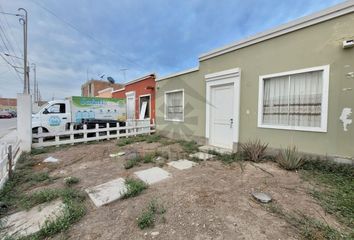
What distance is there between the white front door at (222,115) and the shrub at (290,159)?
1789 mm

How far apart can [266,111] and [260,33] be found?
2.44 meters

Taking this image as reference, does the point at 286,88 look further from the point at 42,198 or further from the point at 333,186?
the point at 42,198

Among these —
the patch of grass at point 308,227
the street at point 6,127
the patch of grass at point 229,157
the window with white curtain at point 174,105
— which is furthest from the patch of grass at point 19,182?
the street at point 6,127

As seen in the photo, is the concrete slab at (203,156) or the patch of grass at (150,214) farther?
the concrete slab at (203,156)

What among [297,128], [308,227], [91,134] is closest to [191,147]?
[297,128]

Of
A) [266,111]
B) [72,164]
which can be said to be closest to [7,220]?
[72,164]

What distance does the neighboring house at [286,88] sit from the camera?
13.2 feet

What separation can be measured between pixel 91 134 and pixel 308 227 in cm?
947

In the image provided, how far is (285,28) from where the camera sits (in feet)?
15.6

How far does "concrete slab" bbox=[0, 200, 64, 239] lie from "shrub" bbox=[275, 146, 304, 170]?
5029 millimetres

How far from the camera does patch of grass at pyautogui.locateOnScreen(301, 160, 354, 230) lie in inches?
103

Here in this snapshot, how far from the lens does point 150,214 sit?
102 inches

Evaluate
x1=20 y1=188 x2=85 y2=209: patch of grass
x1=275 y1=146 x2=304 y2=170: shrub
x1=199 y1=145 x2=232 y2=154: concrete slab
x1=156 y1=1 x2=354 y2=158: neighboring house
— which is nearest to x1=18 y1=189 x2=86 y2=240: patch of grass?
x1=20 y1=188 x2=85 y2=209: patch of grass

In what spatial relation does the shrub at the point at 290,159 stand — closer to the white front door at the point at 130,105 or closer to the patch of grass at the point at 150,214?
the patch of grass at the point at 150,214
